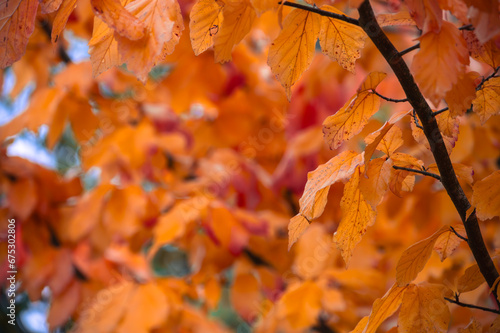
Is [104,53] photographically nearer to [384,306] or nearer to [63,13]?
[63,13]

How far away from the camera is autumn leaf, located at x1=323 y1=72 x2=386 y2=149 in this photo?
41 centimetres

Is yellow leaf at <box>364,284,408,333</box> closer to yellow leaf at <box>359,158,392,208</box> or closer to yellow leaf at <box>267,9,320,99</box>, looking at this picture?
yellow leaf at <box>359,158,392,208</box>

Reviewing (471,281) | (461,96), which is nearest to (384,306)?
(471,281)

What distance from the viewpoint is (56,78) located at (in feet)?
3.61

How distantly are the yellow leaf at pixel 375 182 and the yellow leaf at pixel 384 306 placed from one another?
0.35ft

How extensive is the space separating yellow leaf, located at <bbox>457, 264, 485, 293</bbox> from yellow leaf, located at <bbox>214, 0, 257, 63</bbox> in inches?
13.4

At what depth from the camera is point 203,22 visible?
1.31ft

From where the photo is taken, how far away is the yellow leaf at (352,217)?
1.35ft

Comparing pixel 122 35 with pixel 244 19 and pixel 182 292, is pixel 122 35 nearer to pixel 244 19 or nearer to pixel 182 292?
pixel 244 19

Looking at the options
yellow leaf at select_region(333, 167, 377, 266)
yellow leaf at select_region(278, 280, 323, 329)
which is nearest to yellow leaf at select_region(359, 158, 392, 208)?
yellow leaf at select_region(333, 167, 377, 266)

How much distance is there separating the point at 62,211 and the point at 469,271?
1.01 m

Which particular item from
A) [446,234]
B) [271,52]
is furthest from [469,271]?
[271,52]

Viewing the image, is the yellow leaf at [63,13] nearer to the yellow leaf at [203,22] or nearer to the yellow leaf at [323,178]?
the yellow leaf at [203,22]

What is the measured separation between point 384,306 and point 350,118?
20 centimetres
